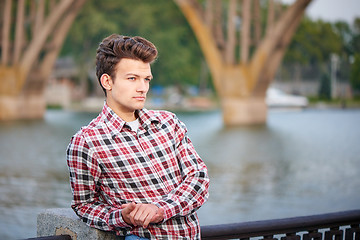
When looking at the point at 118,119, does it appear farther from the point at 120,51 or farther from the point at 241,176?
the point at 241,176

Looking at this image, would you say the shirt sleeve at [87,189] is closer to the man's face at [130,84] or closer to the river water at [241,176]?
the man's face at [130,84]

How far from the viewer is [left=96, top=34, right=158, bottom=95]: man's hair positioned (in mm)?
2055

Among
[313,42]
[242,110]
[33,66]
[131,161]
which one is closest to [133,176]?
[131,161]

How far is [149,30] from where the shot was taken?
140 feet

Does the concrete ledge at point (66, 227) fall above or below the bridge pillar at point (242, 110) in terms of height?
above

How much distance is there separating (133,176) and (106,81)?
0.32m

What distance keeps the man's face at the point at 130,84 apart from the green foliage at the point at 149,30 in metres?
38.5

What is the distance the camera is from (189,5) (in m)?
25.3

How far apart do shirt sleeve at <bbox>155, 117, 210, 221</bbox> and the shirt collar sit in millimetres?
98

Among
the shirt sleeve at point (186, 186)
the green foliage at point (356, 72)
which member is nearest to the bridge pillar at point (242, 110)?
the green foliage at point (356, 72)

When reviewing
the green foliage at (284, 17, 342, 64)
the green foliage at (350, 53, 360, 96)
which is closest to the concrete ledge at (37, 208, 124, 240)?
the green foliage at (350, 53, 360, 96)

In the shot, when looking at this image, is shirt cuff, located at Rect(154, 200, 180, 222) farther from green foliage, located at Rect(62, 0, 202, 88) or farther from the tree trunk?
green foliage, located at Rect(62, 0, 202, 88)

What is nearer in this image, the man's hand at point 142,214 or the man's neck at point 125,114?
the man's hand at point 142,214

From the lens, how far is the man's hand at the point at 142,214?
6.30 feet
